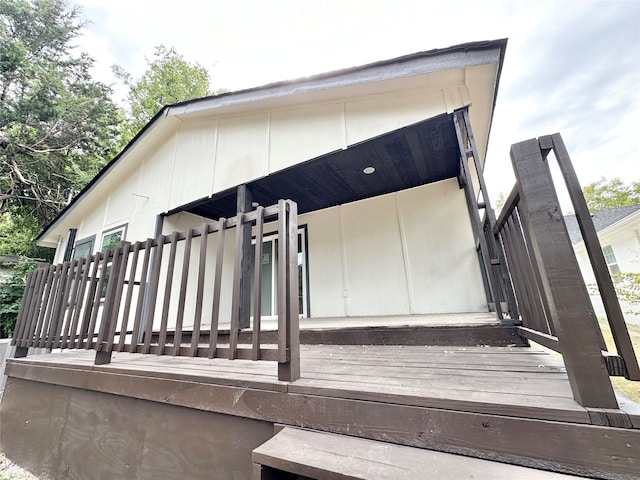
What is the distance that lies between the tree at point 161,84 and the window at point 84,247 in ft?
32.1

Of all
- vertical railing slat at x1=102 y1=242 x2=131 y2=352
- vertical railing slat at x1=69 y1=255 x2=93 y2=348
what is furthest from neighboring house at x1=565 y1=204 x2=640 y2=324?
vertical railing slat at x1=69 y1=255 x2=93 y2=348

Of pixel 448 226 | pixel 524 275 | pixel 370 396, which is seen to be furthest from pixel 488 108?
pixel 370 396

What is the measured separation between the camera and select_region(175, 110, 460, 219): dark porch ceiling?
3.43m

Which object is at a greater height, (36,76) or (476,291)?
(36,76)

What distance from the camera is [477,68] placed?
107 inches

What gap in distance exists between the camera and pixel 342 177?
4359 mm

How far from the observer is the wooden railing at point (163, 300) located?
1.51 meters

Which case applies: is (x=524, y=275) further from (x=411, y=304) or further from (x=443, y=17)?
(x=443, y=17)

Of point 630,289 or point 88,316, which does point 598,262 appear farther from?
point 630,289

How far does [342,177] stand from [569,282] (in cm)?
364

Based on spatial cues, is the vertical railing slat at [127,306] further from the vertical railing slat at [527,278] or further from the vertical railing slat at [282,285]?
the vertical railing slat at [527,278]

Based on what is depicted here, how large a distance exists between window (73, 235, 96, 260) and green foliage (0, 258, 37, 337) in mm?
1674

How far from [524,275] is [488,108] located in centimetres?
267

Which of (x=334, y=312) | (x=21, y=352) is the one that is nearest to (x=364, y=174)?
(x=334, y=312)
